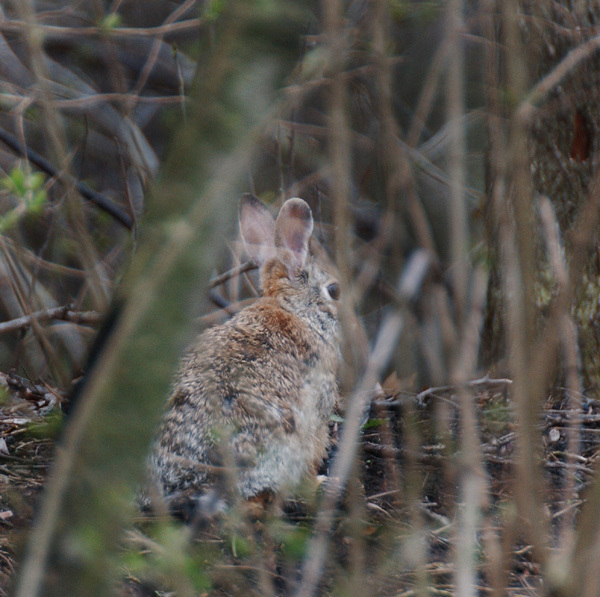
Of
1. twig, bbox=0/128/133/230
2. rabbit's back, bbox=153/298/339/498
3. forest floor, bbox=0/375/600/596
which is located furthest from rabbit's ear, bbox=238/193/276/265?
forest floor, bbox=0/375/600/596

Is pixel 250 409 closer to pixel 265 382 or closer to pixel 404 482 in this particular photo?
pixel 265 382

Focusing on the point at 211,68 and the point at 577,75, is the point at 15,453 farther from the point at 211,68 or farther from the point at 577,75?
the point at 577,75

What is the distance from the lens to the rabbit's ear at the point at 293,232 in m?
4.68

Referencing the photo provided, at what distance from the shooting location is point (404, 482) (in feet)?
12.2

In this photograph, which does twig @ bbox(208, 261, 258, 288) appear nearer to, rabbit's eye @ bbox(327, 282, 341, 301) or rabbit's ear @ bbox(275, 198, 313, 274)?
rabbit's ear @ bbox(275, 198, 313, 274)

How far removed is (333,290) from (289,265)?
345 millimetres

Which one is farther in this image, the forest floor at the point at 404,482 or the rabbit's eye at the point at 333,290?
the rabbit's eye at the point at 333,290

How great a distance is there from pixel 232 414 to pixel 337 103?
2.31 m

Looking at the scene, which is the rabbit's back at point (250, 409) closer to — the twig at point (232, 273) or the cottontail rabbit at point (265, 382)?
the cottontail rabbit at point (265, 382)

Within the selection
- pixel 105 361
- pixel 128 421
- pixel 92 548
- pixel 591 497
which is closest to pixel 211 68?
pixel 105 361

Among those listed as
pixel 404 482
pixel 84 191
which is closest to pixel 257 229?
pixel 84 191

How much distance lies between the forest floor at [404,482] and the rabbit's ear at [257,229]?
4.18 feet

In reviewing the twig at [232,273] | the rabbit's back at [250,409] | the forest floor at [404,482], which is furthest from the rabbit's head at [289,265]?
the forest floor at [404,482]

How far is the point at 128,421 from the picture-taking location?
59.2 inches
